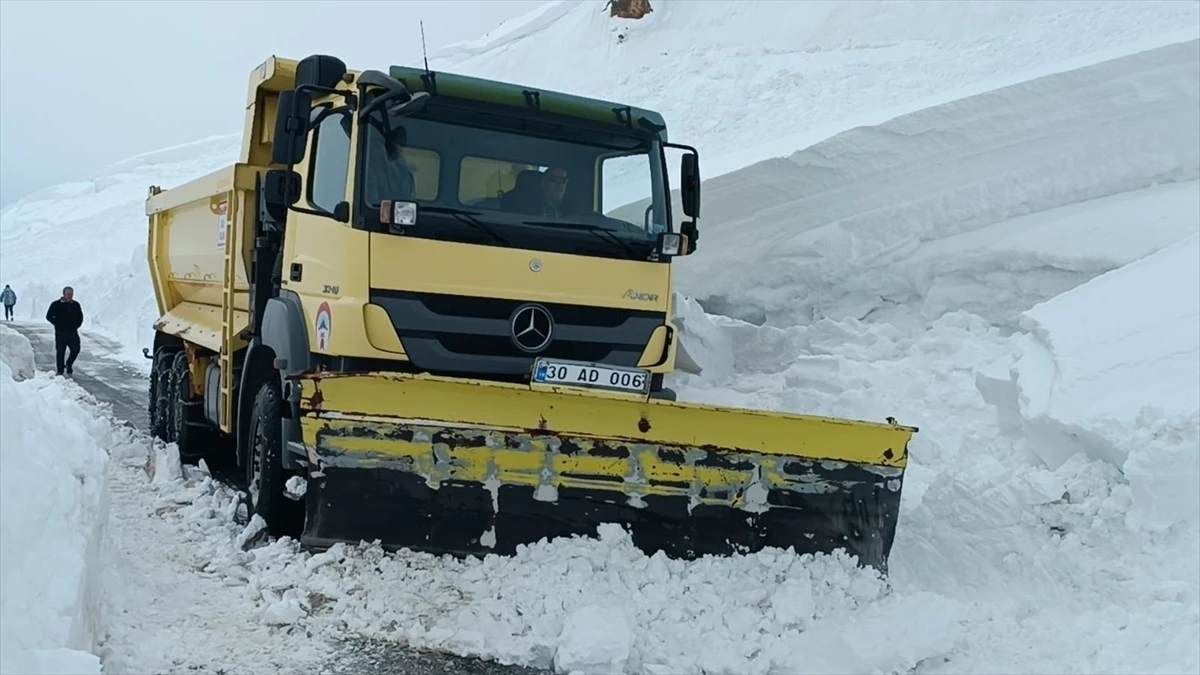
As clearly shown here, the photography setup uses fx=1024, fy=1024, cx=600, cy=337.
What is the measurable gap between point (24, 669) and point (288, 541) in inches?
95.2

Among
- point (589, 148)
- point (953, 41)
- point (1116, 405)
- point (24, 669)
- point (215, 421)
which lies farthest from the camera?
point (953, 41)

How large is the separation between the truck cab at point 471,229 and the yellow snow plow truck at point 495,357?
1 cm

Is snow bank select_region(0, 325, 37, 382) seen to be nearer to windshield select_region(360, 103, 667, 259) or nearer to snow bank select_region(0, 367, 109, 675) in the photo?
snow bank select_region(0, 367, 109, 675)

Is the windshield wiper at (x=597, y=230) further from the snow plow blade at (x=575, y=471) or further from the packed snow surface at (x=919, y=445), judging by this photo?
the packed snow surface at (x=919, y=445)

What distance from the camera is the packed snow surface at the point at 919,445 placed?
4.20 meters

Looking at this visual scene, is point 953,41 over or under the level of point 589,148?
over

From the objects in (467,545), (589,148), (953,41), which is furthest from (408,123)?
(953,41)

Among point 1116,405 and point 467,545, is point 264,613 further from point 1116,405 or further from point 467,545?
point 1116,405

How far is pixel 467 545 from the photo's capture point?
4.66 m

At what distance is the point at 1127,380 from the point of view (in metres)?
6.32

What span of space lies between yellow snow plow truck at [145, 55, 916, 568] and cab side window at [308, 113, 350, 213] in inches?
0.8

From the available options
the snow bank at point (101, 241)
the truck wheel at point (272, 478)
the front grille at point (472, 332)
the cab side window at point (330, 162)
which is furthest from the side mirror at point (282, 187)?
the snow bank at point (101, 241)

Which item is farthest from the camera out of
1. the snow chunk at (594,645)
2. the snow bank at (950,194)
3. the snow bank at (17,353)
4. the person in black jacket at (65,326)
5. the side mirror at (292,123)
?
the person in black jacket at (65,326)

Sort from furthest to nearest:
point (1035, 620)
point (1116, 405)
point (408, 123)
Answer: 1. point (1116, 405)
2. point (408, 123)
3. point (1035, 620)
